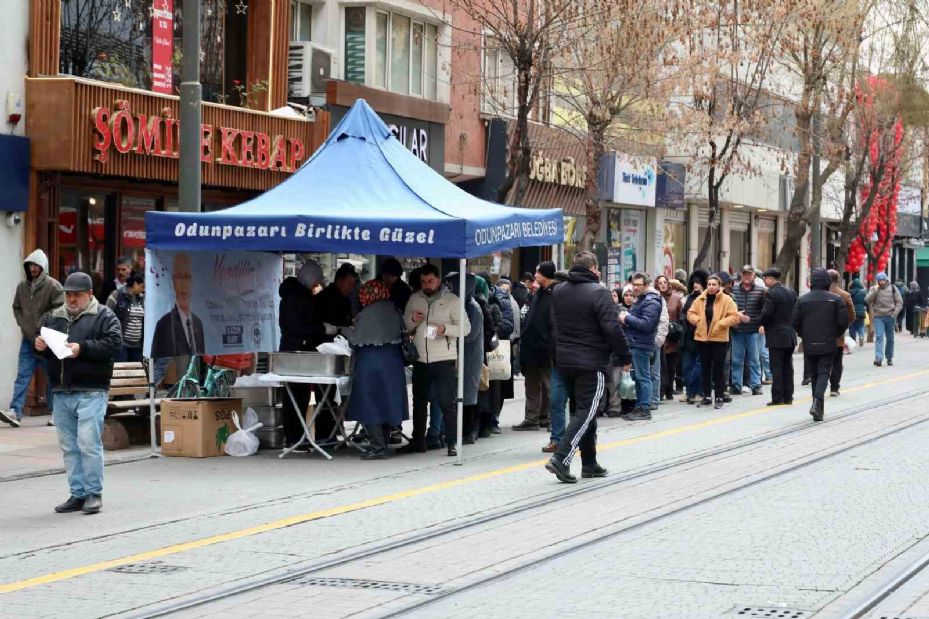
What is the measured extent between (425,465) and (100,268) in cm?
838

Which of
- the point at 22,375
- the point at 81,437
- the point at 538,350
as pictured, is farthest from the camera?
the point at 22,375

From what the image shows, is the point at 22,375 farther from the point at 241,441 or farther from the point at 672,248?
the point at 672,248

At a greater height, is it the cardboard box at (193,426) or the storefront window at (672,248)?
the storefront window at (672,248)

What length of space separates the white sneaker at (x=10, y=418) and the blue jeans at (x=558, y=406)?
21.1 feet

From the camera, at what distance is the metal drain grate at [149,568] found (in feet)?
29.7

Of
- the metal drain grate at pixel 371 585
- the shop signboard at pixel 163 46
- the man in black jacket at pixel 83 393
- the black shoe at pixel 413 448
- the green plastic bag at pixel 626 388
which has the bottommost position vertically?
the black shoe at pixel 413 448

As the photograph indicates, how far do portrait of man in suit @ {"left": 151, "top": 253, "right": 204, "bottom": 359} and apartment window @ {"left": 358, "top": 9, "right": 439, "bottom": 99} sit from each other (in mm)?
11741

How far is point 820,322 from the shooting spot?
66.2ft

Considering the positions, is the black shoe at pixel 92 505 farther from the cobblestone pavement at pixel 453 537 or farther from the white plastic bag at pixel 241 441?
the white plastic bag at pixel 241 441

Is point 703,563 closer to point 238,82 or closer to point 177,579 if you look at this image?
point 177,579

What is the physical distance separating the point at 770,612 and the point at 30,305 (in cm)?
1163

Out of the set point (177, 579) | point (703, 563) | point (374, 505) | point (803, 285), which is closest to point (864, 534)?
point (703, 563)

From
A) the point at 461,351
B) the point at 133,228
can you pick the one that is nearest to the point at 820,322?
the point at 461,351

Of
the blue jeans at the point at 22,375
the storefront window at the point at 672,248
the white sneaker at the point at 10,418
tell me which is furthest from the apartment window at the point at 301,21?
the storefront window at the point at 672,248
